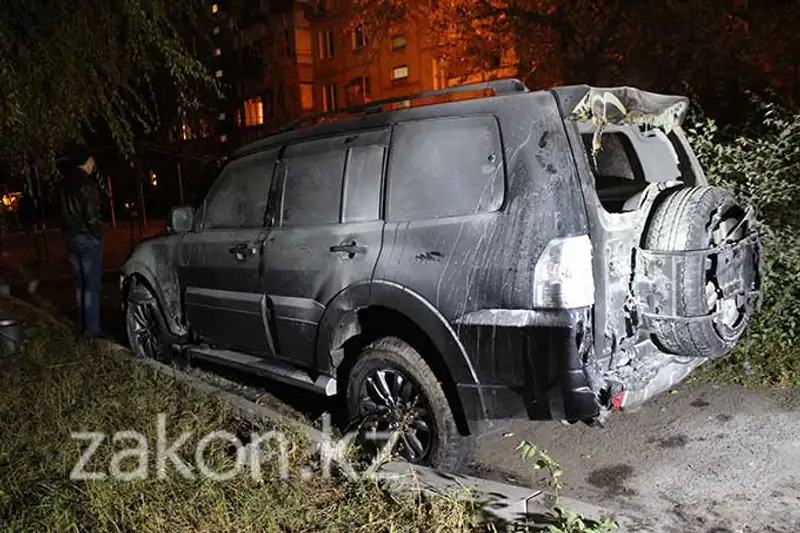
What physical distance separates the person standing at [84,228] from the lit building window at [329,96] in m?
30.5

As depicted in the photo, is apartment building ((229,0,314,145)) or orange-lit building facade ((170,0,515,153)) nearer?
orange-lit building facade ((170,0,515,153))

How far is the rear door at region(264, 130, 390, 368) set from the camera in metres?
4.16

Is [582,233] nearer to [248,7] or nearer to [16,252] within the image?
[16,252]

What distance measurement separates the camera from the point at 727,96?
36.1 ft

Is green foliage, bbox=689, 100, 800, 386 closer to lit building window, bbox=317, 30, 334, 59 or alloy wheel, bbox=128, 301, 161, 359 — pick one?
alloy wheel, bbox=128, 301, 161, 359

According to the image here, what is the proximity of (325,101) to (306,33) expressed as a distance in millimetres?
3812

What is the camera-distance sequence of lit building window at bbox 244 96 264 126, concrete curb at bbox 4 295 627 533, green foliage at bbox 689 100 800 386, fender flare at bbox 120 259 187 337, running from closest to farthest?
concrete curb at bbox 4 295 627 533 < green foliage at bbox 689 100 800 386 < fender flare at bbox 120 259 187 337 < lit building window at bbox 244 96 264 126

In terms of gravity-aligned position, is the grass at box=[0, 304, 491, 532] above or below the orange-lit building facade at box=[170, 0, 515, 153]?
below

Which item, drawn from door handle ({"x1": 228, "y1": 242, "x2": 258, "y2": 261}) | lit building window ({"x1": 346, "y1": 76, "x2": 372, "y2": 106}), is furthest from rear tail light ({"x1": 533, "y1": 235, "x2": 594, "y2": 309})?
lit building window ({"x1": 346, "y1": 76, "x2": 372, "y2": 106})

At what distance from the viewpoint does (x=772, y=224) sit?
215 inches

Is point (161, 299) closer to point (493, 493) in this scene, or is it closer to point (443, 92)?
point (443, 92)

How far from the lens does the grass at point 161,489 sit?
312cm

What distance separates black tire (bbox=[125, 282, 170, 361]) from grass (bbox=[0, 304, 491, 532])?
1103 mm

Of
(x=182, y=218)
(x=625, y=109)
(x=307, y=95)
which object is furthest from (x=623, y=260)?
(x=307, y=95)
